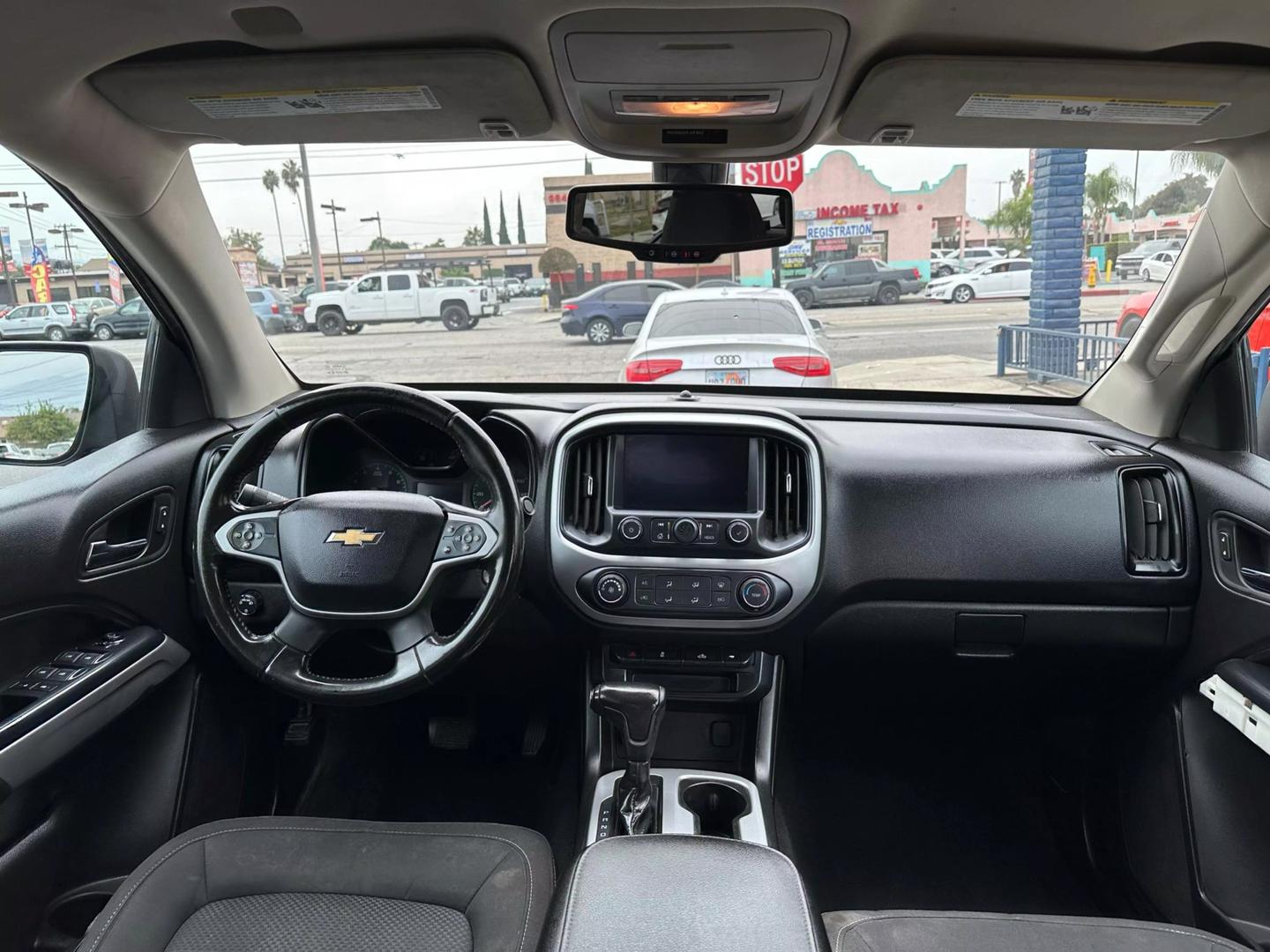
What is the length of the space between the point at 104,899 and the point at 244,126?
1.97 m

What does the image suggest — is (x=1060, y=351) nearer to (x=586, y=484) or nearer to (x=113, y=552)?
(x=586, y=484)

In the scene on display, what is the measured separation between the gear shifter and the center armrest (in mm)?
394

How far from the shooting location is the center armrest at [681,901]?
4.63 feet

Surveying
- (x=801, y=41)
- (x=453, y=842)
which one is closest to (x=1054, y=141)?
(x=801, y=41)

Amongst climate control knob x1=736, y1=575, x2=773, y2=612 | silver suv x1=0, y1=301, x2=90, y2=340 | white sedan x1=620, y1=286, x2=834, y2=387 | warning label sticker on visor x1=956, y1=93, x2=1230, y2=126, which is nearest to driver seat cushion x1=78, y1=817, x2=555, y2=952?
climate control knob x1=736, y1=575, x2=773, y2=612

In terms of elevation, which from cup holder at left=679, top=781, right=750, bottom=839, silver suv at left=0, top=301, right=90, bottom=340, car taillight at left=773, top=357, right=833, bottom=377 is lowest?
cup holder at left=679, top=781, right=750, bottom=839

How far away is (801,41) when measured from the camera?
1.74m

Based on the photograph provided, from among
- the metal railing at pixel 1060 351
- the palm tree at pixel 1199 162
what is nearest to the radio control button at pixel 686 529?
the metal railing at pixel 1060 351

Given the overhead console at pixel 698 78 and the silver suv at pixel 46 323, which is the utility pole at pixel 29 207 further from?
the overhead console at pixel 698 78

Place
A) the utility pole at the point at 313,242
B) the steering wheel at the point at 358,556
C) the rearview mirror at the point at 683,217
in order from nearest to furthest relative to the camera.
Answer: the steering wheel at the point at 358,556 < the rearview mirror at the point at 683,217 < the utility pole at the point at 313,242

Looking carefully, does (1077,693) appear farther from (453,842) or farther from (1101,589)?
(453,842)

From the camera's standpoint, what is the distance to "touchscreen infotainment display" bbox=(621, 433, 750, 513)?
250 centimetres

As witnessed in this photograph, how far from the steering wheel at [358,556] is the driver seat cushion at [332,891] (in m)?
0.31

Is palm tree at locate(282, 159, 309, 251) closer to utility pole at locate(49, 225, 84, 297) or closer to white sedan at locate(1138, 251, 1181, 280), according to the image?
utility pole at locate(49, 225, 84, 297)
